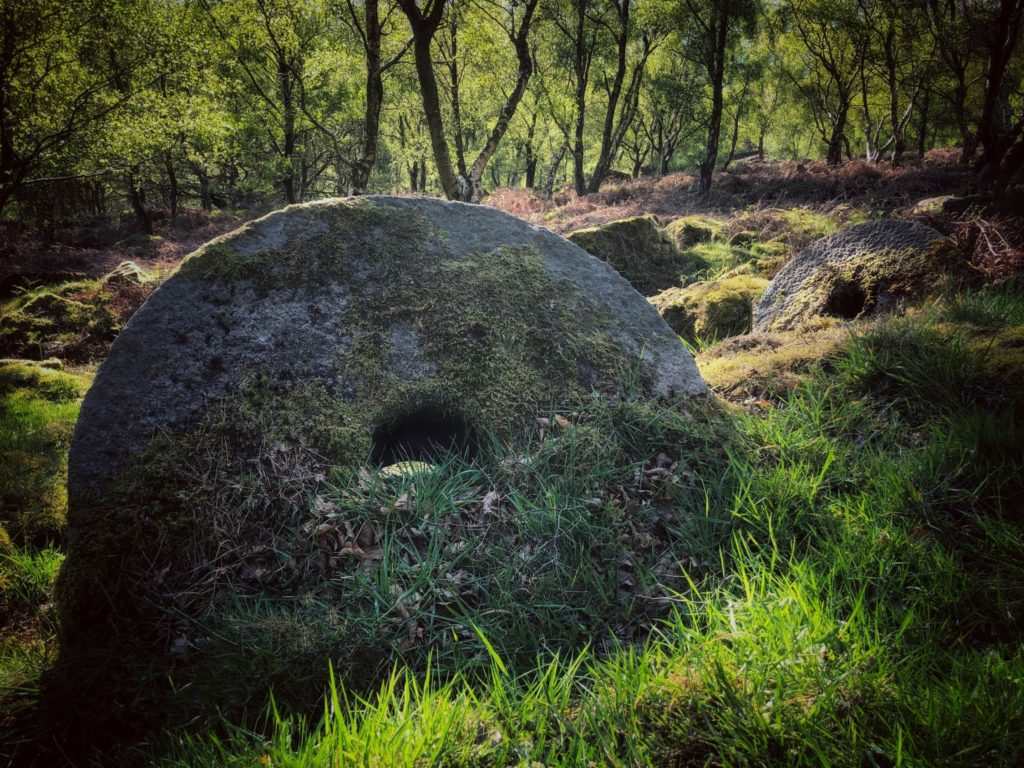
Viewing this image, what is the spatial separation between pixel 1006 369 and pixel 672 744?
358 cm

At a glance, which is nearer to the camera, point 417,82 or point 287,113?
point 287,113

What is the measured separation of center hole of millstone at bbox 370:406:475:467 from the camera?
348 cm

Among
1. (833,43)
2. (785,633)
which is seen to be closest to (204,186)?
(833,43)

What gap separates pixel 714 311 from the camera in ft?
22.4

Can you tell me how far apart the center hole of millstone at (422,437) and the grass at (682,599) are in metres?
0.25

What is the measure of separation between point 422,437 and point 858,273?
212 inches

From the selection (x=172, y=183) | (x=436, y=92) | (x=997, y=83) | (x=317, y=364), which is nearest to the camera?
(x=317, y=364)

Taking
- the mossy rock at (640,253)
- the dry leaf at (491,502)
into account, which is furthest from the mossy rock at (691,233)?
the dry leaf at (491,502)

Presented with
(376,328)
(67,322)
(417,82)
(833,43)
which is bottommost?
(376,328)

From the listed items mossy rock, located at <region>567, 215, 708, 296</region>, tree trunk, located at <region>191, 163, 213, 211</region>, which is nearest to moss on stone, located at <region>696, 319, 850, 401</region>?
mossy rock, located at <region>567, 215, 708, 296</region>

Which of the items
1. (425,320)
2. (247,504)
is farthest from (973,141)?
(247,504)

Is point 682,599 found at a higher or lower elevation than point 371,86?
lower

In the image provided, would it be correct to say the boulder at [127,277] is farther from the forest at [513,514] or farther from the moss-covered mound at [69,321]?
the forest at [513,514]

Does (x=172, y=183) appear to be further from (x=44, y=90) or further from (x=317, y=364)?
(x=317, y=364)
